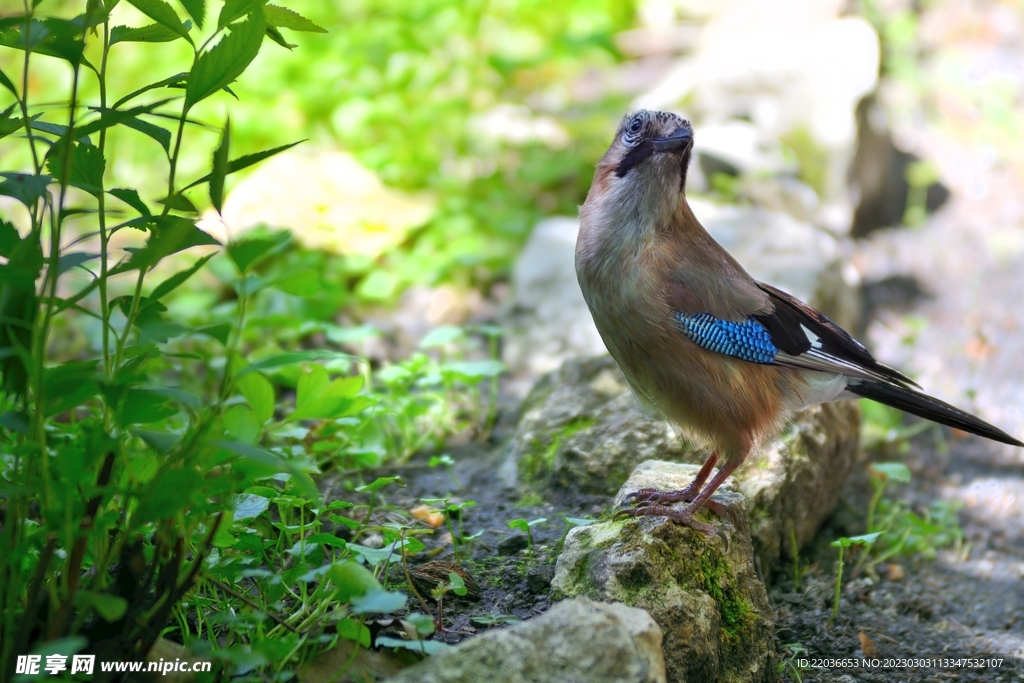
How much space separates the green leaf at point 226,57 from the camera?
197 centimetres

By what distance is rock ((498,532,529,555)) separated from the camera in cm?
331

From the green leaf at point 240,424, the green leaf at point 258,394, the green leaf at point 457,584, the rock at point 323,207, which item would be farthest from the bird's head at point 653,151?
the rock at point 323,207

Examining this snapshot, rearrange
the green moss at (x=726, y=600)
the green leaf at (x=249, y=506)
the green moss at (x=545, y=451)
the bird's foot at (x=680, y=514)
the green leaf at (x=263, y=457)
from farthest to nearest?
the green moss at (x=545, y=451)
the bird's foot at (x=680, y=514)
the green moss at (x=726, y=600)
the green leaf at (x=249, y=506)
the green leaf at (x=263, y=457)

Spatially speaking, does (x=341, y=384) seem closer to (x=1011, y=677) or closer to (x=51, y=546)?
(x=51, y=546)

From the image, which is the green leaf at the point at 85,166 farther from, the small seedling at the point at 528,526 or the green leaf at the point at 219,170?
the small seedling at the point at 528,526

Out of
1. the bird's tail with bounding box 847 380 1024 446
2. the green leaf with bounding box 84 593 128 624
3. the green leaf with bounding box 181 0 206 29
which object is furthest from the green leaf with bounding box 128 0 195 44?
the bird's tail with bounding box 847 380 1024 446

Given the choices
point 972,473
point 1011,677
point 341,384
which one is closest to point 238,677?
point 341,384

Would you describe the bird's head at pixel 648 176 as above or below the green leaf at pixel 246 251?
above

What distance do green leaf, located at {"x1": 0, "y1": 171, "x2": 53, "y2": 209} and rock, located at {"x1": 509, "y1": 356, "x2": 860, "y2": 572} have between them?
2.30m

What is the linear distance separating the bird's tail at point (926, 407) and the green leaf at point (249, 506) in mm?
2099

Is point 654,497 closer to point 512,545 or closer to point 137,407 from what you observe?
point 512,545

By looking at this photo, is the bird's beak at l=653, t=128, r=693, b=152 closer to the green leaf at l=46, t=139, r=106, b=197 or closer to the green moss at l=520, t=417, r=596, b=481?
the green moss at l=520, t=417, r=596, b=481

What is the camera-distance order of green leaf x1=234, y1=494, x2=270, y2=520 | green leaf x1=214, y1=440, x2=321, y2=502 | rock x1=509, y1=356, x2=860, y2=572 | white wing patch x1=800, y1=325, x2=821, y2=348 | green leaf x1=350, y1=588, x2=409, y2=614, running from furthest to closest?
1. rock x1=509, y1=356, x2=860, y2=572
2. white wing patch x1=800, y1=325, x2=821, y2=348
3. green leaf x1=234, y1=494, x2=270, y2=520
4. green leaf x1=350, y1=588, x2=409, y2=614
5. green leaf x1=214, y1=440, x2=321, y2=502

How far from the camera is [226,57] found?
6.50 feet
